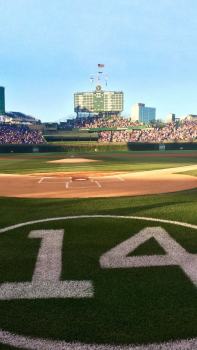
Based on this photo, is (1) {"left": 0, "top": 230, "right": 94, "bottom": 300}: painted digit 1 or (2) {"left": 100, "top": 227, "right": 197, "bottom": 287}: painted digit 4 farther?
(2) {"left": 100, "top": 227, "right": 197, "bottom": 287}: painted digit 4

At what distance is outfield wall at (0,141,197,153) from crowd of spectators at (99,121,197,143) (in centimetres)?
1395

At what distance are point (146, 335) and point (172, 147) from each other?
58.4 meters

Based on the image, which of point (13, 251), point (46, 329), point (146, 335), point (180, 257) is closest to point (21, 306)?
point (46, 329)

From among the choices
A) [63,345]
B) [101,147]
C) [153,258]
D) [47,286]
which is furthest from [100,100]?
[63,345]

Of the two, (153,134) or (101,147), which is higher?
(153,134)

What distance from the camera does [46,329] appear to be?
2812 mm

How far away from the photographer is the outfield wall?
54.3 m

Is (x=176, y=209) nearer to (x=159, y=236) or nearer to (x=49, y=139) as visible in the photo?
(x=159, y=236)

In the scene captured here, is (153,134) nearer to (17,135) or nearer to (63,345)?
(17,135)

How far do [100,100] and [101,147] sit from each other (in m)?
31.5

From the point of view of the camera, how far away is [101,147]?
2231 inches

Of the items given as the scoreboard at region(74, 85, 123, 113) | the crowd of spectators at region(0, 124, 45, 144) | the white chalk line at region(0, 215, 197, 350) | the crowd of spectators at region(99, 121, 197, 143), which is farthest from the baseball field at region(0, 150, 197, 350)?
the scoreboard at region(74, 85, 123, 113)

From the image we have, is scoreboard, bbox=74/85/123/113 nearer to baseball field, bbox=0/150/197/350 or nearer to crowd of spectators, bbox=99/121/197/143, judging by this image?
crowd of spectators, bbox=99/121/197/143

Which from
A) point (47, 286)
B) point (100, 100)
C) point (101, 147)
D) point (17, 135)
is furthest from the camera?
point (100, 100)
